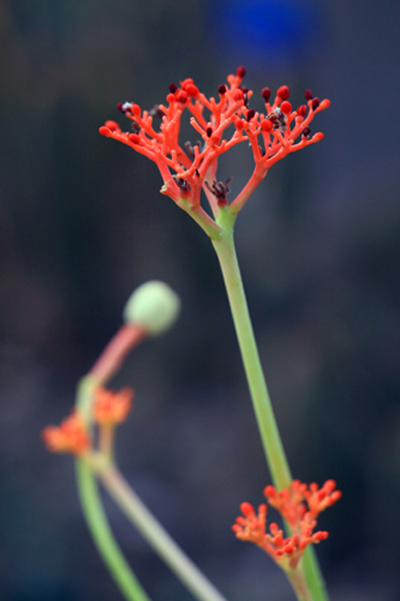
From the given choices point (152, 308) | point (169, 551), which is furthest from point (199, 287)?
point (169, 551)

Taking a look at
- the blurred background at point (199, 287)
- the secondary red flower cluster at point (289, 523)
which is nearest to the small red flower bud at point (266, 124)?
the secondary red flower cluster at point (289, 523)

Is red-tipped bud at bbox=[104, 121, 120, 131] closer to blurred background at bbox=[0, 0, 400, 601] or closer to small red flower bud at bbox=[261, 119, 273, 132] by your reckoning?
small red flower bud at bbox=[261, 119, 273, 132]

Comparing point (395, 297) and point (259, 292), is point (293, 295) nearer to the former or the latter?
point (259, 292)

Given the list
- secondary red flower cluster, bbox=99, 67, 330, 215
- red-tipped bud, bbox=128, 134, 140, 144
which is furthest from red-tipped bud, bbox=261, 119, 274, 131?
red-tipped bud, bbox=128, 134, 140, 144

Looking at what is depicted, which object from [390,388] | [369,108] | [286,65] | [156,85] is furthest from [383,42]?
[390,388]

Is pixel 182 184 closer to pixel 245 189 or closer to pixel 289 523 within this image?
pixel 245 189

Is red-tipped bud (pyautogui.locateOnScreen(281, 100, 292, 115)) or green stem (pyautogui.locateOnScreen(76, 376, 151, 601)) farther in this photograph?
green stem (pyautogui.locateOnScreen(76, 376, 151, 601))

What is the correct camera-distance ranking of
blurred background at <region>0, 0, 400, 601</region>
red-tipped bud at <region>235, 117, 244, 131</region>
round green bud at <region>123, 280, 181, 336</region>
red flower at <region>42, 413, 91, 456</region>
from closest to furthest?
red-tipped bud at <region>235, 117, 244, 131</region>, red flower at <region>42, 413, 91, 456</region>, round green bud at <region>123, 280, 181, 336</region>, blurred background at <region>0, 0, 400, 601</region>
